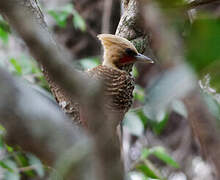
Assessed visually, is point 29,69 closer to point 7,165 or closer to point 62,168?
point 7,165

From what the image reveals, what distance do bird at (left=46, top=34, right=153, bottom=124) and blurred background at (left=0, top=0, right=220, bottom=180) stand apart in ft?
0.25

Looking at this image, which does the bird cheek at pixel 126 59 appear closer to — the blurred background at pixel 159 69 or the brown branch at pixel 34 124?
the blurred background at pixel 159 69

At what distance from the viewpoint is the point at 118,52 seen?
58.0 inches

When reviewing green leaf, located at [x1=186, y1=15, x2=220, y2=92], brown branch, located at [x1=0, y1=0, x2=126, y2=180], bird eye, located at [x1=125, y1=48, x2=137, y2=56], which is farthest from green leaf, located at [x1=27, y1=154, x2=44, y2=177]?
green leaf, located at [x1=186, y1=15, x2=220, y2=92]

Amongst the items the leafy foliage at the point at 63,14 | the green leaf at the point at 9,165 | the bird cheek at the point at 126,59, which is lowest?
the green leaf at the point at 9,165

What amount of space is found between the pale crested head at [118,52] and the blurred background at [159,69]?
7 cm

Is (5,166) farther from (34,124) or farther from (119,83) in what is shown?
(34,124)

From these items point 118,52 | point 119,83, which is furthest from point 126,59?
point 119,83

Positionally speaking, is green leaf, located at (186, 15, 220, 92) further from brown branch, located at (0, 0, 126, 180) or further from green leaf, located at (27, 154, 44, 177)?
green leaf, located at (27, 154, 44, 177)

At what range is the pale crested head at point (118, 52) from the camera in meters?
1.45

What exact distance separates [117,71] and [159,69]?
1.75 m

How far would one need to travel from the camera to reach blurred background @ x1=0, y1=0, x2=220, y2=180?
40 centimetres

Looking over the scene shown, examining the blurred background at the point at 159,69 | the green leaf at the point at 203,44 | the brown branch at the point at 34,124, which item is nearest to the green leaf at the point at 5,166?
the blurred background at the point at 159,69

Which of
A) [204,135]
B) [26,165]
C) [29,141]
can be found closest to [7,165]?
[26,165]
